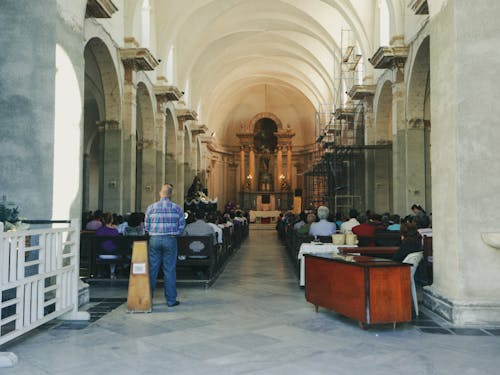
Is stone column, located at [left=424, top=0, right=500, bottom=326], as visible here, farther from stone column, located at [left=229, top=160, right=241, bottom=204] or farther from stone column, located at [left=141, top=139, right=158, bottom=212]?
stone column, located at [left=229, top=160, right=241, bottom=204]

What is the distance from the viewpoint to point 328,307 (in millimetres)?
5887

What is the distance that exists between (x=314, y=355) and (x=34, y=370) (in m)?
2.30

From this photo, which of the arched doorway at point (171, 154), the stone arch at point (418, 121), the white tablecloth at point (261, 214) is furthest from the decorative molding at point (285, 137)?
the stone arch at point (418, 121)

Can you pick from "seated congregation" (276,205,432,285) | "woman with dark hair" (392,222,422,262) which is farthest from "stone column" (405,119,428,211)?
"woman with dark hair" (392,222,422,262)

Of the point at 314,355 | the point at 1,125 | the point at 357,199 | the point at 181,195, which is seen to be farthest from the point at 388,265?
the point at 181,195

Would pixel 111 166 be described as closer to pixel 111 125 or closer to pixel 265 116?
pixel 111 125

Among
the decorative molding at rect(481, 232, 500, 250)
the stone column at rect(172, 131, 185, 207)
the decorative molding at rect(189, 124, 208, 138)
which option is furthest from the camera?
the decorative molding at rect(189, 124, 208, 138)

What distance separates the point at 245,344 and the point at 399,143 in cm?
981

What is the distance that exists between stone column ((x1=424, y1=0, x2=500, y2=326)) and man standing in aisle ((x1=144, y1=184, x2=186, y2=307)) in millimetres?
3365

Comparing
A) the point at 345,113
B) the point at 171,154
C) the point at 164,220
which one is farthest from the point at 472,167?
the point at 171,154

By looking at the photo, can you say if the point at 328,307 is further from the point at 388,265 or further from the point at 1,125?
the point at 1,125

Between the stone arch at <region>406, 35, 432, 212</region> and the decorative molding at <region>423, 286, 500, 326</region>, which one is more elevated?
the stone arch at <region>406, 35, 432, 212</region>

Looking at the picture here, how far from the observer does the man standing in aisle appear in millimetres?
6613

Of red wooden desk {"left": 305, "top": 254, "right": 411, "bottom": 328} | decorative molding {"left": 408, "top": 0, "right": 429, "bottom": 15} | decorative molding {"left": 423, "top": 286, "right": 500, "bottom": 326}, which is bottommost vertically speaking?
decorative molding {"left": 423, "top": 286, "right": 500, "bottom": 326}
